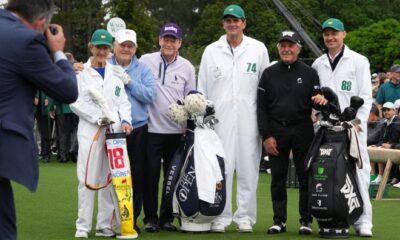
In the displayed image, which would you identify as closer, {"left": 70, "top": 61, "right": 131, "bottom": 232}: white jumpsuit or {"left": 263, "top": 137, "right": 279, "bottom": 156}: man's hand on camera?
{"left": 70, "top": 61, "right": 131, "bottom": 232}: white jumpsuit

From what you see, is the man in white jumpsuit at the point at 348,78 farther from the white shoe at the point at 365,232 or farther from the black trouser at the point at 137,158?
the black trouser at the point at 137,158

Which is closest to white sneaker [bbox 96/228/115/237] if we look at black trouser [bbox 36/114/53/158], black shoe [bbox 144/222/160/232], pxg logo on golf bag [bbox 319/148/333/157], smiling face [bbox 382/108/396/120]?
black shoe [bbox 144/222/160/232]

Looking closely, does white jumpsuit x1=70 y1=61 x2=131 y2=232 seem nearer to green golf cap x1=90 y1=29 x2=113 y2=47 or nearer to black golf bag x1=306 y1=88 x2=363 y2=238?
green golf cap x1=90 y1=29 x2=113 y2=47

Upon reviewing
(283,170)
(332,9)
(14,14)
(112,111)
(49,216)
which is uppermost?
(332,9)

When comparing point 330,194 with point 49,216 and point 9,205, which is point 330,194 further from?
point 9,205

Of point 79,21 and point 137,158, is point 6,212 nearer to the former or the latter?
point 137,158

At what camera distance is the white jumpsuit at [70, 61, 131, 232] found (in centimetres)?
860

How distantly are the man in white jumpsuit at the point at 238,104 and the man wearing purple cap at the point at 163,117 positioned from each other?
315mm

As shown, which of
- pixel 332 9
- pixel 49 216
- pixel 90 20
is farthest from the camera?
pixel 332 9

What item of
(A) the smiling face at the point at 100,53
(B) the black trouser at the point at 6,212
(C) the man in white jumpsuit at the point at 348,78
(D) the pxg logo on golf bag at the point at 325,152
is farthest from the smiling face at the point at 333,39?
(B) the black trouser at the point at 6,212

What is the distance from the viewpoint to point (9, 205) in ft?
16.9

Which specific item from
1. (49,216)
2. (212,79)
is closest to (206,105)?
(212,79)

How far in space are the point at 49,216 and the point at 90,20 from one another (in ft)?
147

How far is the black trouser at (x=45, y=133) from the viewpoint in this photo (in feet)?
63.8
